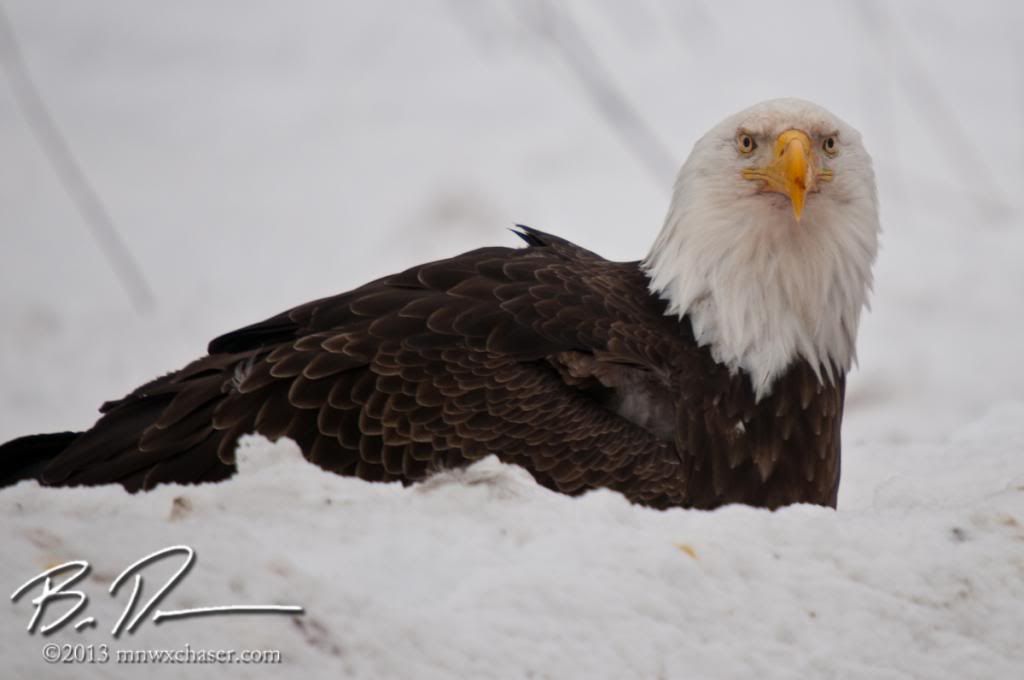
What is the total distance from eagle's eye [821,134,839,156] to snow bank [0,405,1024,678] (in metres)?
1.69

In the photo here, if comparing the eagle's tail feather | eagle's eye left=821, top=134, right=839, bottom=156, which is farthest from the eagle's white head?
the eagle's tail feather

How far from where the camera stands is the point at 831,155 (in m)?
4.97

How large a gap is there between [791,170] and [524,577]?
2151 mm

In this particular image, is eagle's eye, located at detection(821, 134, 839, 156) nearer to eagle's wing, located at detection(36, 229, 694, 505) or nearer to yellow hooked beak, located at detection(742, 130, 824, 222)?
yellow hooked beak, located at detection(742, 130, 824, 222)

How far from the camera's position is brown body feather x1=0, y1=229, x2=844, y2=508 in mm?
4426

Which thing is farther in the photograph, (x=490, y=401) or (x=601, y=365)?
(x=601, y=365)

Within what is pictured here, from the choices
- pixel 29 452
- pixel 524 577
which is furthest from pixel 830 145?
pixel 29 452

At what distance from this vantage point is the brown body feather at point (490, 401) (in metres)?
4.43

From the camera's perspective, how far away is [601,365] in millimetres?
4566

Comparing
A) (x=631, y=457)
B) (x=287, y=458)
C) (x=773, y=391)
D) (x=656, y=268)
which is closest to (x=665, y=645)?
(x=287, y=458)

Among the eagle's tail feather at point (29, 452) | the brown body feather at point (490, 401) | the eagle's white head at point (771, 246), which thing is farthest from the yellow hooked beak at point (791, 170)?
the eagle's tail feather at point (29, 452)

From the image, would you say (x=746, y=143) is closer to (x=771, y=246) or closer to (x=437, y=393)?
(x=771, y=246)

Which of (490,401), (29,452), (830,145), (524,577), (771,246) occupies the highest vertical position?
(830,145)

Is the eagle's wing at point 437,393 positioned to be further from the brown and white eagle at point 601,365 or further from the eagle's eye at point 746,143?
the eagle's eye at point 746,143
